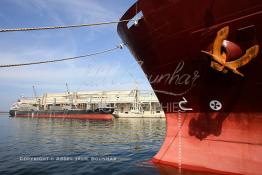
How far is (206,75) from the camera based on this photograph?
9109 mm

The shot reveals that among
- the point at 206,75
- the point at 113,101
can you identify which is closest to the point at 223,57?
the point at 206,75

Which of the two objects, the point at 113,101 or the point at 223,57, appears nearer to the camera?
the point at 223,57

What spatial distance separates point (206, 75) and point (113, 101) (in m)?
86.4

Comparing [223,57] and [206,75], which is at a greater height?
[223,57]

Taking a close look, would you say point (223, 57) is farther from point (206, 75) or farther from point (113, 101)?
point (113, 101)

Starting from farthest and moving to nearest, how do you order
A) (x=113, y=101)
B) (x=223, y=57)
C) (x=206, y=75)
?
(x=113, y=101) → (x=206, y=75) → (x=223, y=57)

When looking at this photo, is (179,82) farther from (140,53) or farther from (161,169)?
(161,169)

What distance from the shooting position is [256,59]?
26.0 ft

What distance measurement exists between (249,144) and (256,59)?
263cm

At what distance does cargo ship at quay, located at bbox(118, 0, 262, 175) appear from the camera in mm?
8062

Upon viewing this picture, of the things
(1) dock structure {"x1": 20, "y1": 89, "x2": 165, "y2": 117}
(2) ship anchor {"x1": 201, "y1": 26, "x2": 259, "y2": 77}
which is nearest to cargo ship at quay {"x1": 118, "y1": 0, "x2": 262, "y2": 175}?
(2) ship anchor {"x1": 201, "y1": 26, "x2": 259, "y2": 77}

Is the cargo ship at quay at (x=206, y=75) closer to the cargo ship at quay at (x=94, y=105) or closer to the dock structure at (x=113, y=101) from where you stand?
the cargo ship at quay at (x=94, y=105)

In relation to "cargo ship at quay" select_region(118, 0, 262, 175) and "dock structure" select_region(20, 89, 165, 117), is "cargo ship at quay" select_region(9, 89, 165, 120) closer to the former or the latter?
"dock structure" select_region(20, 89, 165, 117)

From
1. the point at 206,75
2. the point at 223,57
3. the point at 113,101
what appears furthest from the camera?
the point at 113,101
